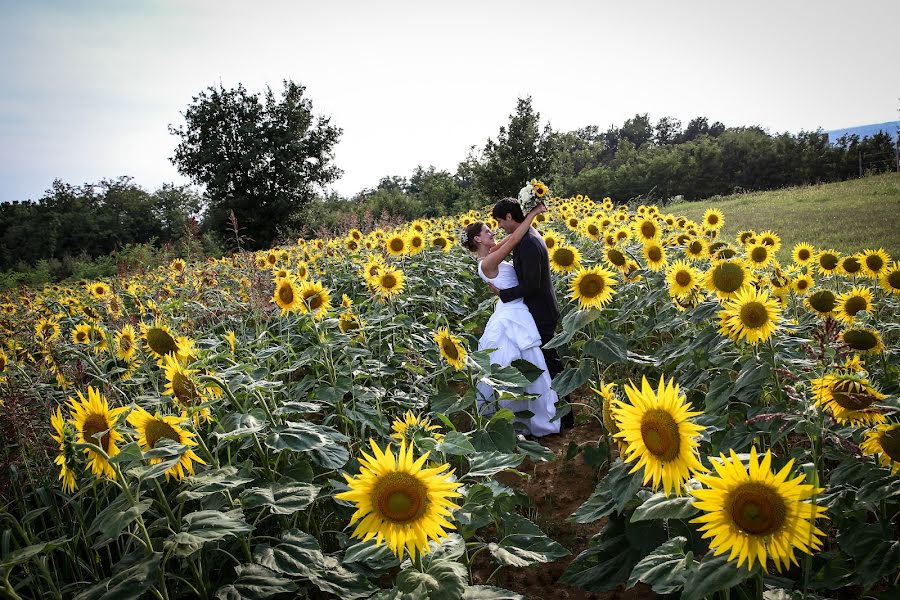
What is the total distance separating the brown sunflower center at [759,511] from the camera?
4.04ft

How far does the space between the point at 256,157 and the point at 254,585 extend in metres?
32.0

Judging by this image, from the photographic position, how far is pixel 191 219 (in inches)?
193

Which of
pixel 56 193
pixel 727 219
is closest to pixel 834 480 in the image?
pixel 727 219

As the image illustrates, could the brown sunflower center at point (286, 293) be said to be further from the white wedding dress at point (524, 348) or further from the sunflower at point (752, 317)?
the sunflower at point (752, 317)

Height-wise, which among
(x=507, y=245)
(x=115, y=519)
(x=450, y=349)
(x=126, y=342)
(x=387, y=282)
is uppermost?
(x=507, y=245)

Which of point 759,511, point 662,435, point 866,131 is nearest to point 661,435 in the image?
point 662,435

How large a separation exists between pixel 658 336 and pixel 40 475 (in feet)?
16.0

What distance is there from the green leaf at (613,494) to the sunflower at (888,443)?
72 centimetres

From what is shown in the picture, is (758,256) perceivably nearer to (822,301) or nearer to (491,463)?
(822,301)

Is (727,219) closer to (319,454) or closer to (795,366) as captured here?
(795,366)

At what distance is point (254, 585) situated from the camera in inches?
73.5

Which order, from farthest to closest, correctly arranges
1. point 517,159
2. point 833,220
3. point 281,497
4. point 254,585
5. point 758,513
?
point 517,159
point 833,220
point 281,497
point 254,585
point 758,513

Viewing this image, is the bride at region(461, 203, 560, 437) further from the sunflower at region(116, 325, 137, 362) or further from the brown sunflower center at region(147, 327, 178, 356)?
the sunflower at region(116, 325, 137, 362)

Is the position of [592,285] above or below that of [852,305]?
above
